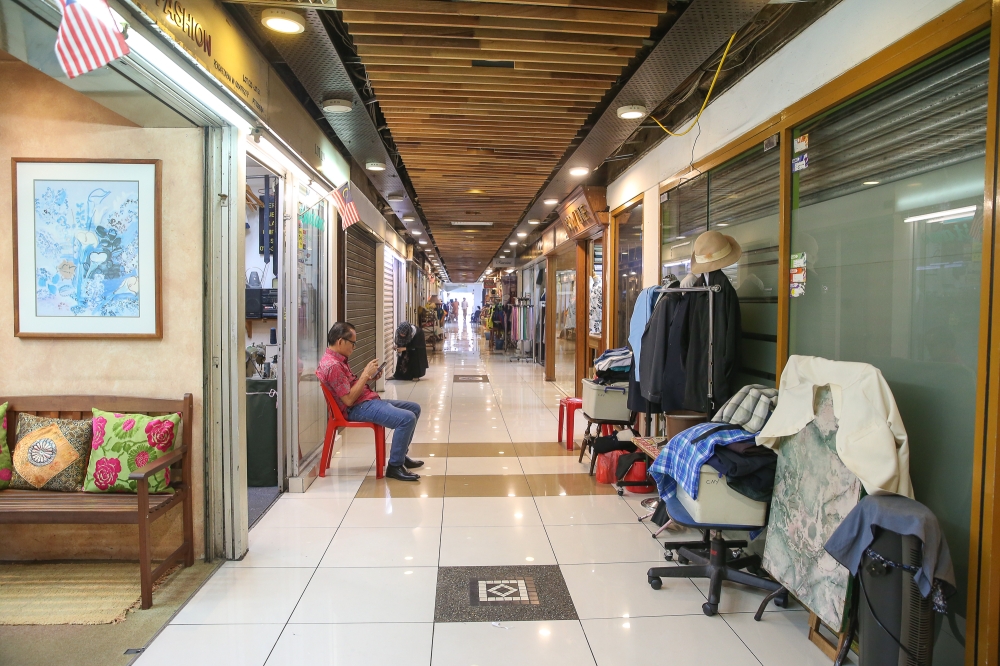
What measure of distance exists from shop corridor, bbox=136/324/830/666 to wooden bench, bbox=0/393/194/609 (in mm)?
285

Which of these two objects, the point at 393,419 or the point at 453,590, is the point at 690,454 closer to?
the point at 453,590

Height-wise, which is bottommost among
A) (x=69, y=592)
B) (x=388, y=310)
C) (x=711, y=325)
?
(x=69, y=592)

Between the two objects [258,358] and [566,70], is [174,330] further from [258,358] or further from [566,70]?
[566,70]

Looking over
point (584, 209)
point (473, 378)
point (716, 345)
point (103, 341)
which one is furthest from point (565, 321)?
point (103, 341)

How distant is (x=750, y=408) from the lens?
2930 mm

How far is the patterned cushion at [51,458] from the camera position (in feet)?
9.86

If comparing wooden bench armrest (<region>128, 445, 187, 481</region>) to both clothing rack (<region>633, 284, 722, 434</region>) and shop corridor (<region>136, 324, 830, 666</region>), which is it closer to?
shop corridor (<region>136, 324, 830, 666</region>)

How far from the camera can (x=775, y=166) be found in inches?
131

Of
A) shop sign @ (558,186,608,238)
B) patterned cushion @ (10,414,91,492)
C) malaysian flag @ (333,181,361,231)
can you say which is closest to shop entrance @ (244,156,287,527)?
malaysian flag @ (333,181,361,231)

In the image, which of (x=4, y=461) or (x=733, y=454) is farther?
(x=4, y=461)

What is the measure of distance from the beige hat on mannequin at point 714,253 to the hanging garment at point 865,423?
0.97 meters

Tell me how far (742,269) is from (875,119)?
1.31 metres

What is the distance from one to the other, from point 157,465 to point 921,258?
10.9 ft

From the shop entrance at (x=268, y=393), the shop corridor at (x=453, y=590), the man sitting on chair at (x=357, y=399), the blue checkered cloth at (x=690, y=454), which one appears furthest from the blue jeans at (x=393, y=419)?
the blue checkered cloth at (x=690, y=454)
